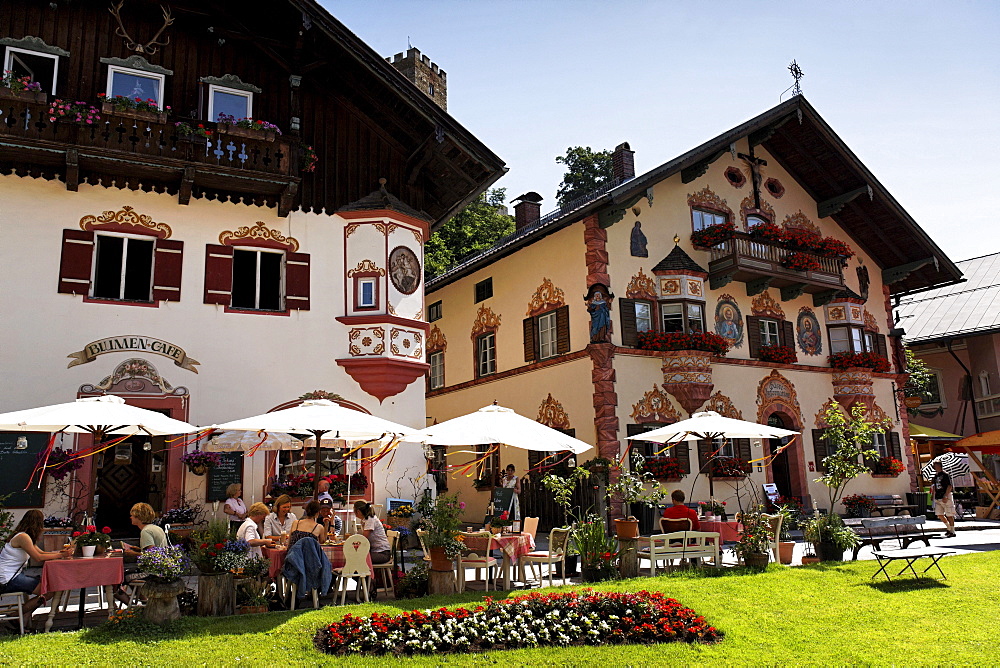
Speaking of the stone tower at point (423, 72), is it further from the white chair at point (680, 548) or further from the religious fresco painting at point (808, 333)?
the white chair at point (680, 548)

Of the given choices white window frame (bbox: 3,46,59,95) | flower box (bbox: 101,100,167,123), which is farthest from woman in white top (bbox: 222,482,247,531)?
white window frame (bbox: 3,46,59,95)

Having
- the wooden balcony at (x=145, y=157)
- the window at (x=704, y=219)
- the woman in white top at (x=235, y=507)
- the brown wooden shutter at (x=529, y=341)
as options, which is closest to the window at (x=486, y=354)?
the brown wooden shutter at (x=529, y=341)

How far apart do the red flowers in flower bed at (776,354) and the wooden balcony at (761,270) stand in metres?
1.63

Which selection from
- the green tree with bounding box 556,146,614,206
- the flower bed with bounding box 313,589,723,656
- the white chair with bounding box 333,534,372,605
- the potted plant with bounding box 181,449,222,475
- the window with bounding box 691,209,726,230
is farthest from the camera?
the green tree with bounding box 556,146,614,206

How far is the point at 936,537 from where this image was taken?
16297 mm

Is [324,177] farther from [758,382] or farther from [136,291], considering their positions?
[758,382]

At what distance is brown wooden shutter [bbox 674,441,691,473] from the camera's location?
769 inches

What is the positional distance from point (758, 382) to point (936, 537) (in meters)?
6.41

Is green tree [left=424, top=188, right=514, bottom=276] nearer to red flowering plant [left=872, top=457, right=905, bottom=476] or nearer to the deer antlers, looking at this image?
red flowering plant [left=872, top=457, right=905, bottom=476]

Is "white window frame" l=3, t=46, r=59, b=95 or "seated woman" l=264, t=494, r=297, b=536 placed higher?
"white window frame" l=3, t=46, r=59, b=95

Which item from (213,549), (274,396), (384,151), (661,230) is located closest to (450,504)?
(213,549)

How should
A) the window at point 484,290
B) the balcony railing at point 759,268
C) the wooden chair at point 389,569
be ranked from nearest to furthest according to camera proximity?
1. the wooden chair at point 389,569
2. the balcony railing at point 759,268
3. the window at point 484,290

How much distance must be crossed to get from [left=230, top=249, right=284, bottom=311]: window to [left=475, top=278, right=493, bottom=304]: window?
10059 millimetres

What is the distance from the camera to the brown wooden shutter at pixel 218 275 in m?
14.3
